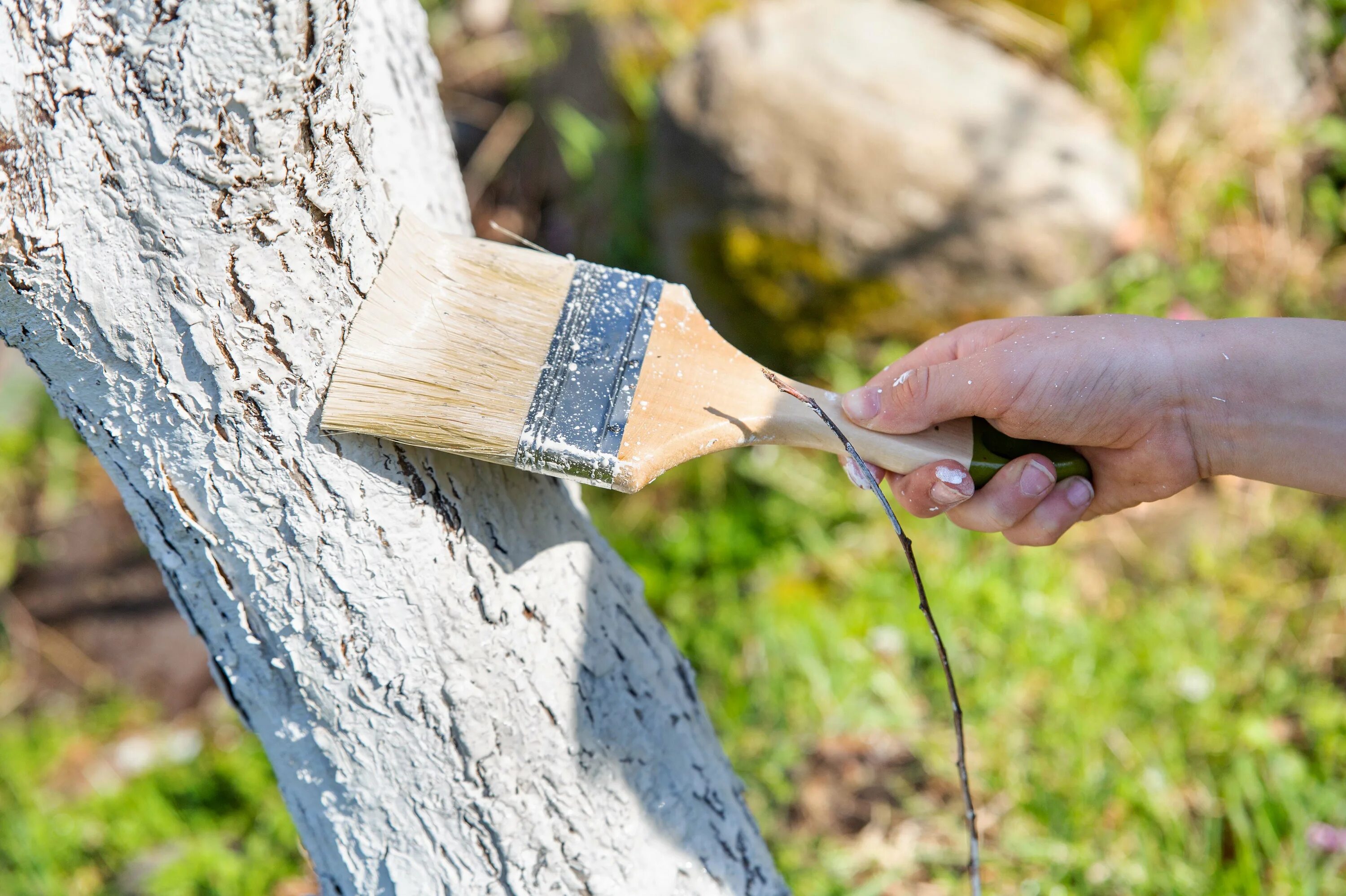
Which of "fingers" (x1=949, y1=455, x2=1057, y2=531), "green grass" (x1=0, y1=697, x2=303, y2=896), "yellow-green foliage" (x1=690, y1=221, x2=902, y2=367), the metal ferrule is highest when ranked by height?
the metal ferrule

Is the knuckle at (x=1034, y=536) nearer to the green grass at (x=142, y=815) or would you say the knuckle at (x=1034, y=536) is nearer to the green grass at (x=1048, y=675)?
the green grass at (x=1048, y=675)

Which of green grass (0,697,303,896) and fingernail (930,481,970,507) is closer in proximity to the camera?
fingernail (930,481,970,507)

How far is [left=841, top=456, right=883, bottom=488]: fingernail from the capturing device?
1.28 m

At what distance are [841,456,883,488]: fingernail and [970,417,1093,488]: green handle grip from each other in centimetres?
14

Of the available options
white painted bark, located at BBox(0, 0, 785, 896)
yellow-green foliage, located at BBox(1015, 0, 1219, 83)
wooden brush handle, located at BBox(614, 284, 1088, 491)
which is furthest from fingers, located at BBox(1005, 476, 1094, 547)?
yellow-green foliage, located at BBox(1015, 0, 1219, 83)

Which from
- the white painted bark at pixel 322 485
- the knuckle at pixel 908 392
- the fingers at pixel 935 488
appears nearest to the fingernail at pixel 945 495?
the fingers at pixel 935 488

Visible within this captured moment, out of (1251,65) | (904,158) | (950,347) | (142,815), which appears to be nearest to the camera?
(950,347)

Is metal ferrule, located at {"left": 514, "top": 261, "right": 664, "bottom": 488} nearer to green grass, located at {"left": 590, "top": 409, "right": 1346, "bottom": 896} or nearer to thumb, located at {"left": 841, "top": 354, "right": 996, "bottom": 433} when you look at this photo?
thumb, located at {"left": 841, "top": 354, "right": 996, "bottom": 433}

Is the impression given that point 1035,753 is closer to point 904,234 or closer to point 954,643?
point 954,643

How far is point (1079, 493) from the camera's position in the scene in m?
1.39

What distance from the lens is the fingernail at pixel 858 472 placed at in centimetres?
128

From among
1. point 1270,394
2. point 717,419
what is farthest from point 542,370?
point 1270,394

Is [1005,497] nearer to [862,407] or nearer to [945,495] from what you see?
[945,495]

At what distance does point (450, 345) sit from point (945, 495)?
730 mm
